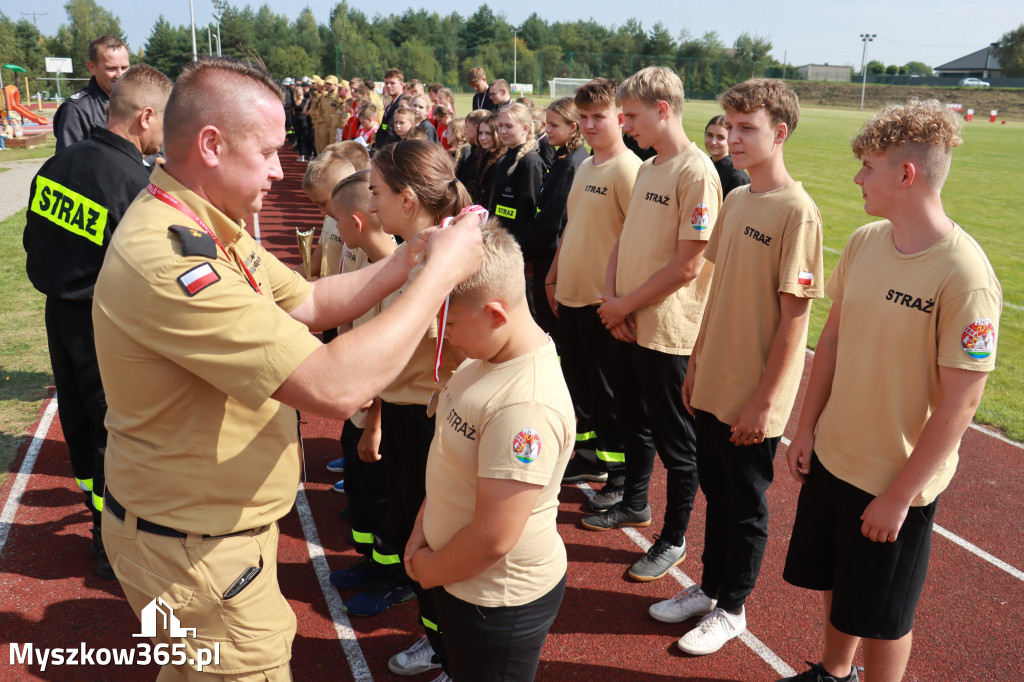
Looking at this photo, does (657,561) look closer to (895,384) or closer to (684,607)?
(684,607)

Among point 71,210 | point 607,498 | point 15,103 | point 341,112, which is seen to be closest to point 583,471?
point 607,498

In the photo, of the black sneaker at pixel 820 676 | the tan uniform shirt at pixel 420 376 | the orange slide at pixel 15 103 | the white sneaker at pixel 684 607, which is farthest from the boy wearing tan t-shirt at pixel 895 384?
the orange slide at pixel 15 103

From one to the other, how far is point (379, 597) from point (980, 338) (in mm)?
3011

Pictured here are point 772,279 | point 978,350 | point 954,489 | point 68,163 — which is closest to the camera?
point 978,350

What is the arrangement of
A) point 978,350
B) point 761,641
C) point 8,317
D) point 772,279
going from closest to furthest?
point 978,350 < point 772,279 < point 761,641 < point 8,317

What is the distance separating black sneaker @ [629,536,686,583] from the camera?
3.99 metres

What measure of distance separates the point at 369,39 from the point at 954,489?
88.1 m

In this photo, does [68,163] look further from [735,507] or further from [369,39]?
[369,39]

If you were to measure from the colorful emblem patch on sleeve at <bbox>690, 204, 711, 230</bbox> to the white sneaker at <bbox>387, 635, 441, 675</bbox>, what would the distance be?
8.16 ft

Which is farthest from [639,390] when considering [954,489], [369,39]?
[369,39]

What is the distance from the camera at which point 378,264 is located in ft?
9.14

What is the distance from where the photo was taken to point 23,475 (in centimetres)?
512

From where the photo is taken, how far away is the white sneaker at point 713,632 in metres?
3.40

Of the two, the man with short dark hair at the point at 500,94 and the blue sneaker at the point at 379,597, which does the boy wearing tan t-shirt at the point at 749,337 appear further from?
the man with short dark hair at the point at 500,94
